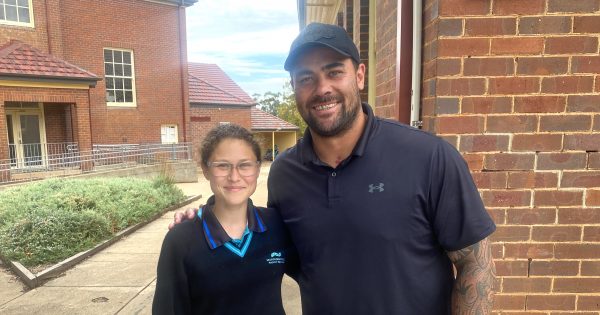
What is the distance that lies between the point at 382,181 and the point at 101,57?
1918cm

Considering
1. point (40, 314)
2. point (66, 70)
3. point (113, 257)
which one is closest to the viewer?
point (40, 314)

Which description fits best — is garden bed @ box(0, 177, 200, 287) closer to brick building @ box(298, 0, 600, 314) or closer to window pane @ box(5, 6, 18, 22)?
brick building @ box(298, 0, 600, 314)

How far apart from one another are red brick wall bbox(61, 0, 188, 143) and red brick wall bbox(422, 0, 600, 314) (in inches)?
716

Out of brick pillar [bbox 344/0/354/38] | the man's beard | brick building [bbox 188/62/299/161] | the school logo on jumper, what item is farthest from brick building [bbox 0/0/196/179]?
the man's beard

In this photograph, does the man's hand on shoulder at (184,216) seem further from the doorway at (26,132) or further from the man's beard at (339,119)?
the doorway at (26,132)

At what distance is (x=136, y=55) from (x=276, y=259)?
63.7 feet

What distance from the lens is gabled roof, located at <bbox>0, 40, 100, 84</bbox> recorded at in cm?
1342

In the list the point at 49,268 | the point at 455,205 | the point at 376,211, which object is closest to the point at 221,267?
the point at 376,211

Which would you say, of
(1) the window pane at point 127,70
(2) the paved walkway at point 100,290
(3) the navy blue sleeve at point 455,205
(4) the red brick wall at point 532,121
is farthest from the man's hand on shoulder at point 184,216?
(1) the window pane at point 127,70

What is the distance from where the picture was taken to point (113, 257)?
6254 mm

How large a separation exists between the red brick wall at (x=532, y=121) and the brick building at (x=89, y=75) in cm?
1479

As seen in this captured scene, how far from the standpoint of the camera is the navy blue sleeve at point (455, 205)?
4.75ft

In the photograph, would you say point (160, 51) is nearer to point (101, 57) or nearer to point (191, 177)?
point (101, 57)

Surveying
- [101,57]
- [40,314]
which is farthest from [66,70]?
[40,314]
